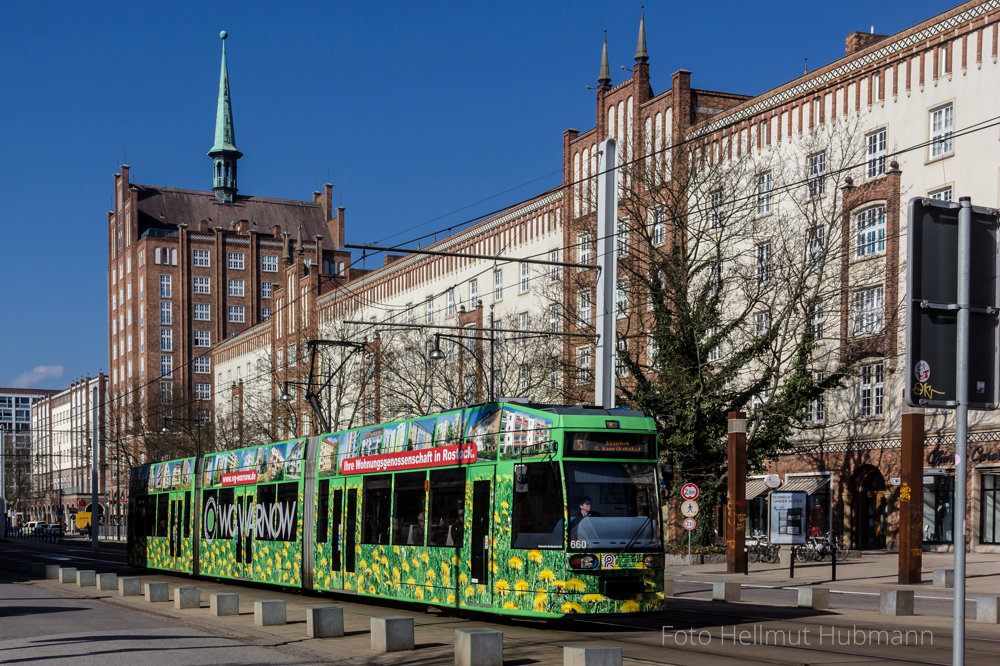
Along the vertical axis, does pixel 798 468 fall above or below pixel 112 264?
below

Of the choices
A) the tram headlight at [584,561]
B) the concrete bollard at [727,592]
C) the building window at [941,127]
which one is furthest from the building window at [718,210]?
the tram headlight at [584,561]

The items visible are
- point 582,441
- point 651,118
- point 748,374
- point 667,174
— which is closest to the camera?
point 582,441

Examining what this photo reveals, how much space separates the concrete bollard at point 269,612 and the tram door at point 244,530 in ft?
31.3

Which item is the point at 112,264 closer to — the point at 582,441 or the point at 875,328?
the point at 875,328

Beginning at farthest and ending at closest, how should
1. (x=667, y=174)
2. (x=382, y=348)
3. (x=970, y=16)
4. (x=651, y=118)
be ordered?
(x=382, y=348)
(x=651, y=118)
(x=667, y=174)
(x=970, y=16)

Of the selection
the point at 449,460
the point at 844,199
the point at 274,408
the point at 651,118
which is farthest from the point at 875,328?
the point at 274,408

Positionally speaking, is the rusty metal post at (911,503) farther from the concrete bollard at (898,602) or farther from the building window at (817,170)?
the building window at (817,170)

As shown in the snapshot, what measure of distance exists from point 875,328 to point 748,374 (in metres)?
6.94

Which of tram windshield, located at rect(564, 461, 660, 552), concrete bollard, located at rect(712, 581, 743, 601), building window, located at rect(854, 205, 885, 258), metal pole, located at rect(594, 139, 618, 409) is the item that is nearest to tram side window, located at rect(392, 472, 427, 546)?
tram windshield, located at rect(564, 461, 660, 552)

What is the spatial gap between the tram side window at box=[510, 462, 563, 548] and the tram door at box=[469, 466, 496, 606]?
67 centimetres

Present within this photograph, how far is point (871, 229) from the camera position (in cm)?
4166

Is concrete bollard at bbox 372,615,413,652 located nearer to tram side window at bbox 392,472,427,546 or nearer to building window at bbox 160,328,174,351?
tram side window at bbox 392,472,427,546

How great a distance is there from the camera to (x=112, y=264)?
13300 cm

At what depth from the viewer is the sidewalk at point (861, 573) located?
95.9ft
